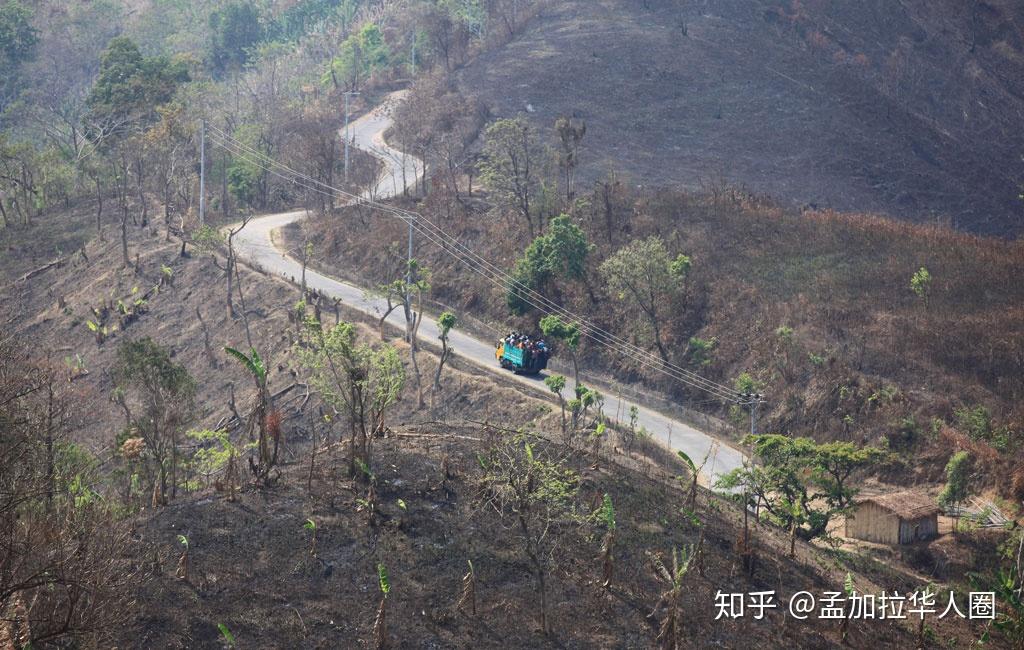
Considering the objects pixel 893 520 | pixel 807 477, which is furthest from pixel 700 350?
pixel 893 520

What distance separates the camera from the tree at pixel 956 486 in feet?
149

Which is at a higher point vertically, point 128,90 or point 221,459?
point 128,90

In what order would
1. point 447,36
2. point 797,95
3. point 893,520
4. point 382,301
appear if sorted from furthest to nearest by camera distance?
point 447,36 → point 797,95 → point 382,301 → point 893,520

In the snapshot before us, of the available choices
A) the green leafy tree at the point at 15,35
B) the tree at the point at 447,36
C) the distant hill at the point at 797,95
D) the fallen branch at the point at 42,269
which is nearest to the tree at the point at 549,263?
the distant hill at the point at 797,95

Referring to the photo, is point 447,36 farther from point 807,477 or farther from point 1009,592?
point 1009,592

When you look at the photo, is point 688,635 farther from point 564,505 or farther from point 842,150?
point 842,150

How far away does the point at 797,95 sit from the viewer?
3846 inches

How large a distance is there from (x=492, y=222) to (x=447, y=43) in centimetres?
3872

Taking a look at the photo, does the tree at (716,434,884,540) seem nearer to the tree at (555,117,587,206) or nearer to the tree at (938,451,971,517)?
the tree at (938,451,971,517)

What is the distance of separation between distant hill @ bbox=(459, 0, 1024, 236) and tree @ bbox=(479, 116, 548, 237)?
327 inches

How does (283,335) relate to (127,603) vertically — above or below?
below

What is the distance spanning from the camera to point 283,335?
6281 centimetres

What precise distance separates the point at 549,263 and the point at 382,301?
10.8m

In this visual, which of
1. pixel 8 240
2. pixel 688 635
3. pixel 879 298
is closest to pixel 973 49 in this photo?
pixel 879 298
